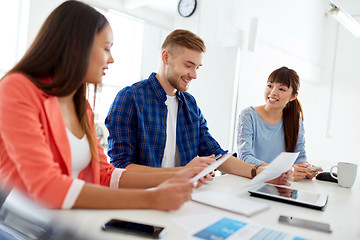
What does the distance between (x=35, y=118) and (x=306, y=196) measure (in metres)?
1.01

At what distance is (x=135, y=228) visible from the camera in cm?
76

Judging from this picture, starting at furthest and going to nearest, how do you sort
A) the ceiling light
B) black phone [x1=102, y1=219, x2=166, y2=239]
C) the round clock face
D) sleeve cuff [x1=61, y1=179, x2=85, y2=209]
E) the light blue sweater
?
1. the round clock face
2. the ceiling light
3. the light blue sweater
4. sleeve cuff [x1=61, y1=179, x2=85, y2=209]
5. black phone [x1=102, y1=219, x2=166, y2=239]

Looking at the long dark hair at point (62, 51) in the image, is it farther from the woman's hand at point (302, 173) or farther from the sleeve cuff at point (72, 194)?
the woman's hand at point (302, 173)

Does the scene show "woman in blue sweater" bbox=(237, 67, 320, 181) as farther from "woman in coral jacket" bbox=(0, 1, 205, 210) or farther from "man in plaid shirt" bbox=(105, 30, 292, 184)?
"woman in coral jacket" bbox=(0, 1, 205, 210)

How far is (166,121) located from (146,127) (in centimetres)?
14

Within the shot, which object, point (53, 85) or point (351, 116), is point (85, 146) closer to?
point (53, 85)

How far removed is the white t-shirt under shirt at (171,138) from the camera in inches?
72.1

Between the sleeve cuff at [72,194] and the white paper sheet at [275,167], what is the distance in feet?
2.12

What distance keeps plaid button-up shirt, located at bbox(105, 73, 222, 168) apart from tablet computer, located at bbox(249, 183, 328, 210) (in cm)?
62

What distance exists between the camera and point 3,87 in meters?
0.89

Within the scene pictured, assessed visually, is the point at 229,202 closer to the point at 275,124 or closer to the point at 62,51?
the point at 62,51

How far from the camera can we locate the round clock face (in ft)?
12.3

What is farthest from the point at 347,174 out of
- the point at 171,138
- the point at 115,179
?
the point at 115,179

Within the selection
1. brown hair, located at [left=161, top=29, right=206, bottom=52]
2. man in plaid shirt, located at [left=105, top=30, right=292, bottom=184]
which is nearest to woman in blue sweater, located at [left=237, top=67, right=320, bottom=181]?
man in plaid shirt, located at [left=105, top=30, right=292, bottom=184]
